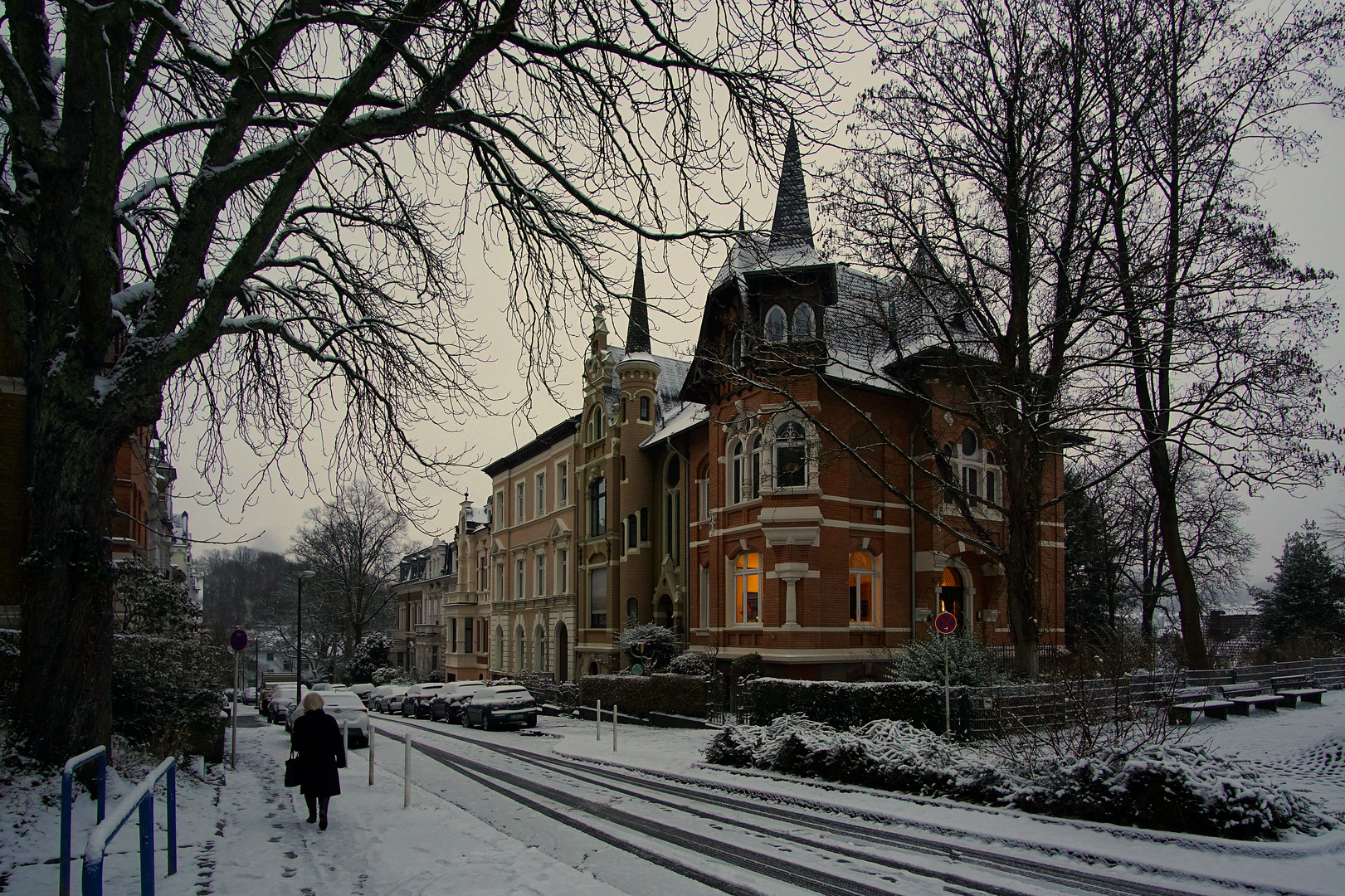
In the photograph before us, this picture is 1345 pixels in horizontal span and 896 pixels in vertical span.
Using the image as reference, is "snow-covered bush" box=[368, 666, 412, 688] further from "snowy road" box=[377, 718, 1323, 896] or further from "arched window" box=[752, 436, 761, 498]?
"snowy road" box=[377, 718, 1323, 896]

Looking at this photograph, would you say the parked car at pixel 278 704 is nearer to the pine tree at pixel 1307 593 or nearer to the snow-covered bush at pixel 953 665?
the snow-covered bush at pixel 953 665

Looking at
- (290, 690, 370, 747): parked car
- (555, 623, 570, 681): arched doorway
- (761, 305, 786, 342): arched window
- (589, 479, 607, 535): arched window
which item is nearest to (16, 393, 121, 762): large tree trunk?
(290, 690, 370, 747): parked car

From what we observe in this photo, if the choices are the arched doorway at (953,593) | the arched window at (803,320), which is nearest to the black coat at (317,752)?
the arched window at (803,320)

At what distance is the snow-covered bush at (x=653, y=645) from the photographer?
30.2 meters

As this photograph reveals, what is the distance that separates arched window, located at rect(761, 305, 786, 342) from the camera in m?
26.8

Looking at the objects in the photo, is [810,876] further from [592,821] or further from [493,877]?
[592,821]

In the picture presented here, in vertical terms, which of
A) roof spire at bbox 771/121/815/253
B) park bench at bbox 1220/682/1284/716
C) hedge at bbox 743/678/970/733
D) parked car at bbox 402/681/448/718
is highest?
roof spire at bbox 771/121/815/253

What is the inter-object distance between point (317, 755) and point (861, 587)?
1902 cm

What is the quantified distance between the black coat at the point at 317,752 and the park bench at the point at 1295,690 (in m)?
21.6

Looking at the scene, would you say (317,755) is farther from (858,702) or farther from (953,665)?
(953,665)

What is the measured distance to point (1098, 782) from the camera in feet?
34.6

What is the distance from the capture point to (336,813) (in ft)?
37.2

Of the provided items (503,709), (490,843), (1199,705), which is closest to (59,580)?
(490,843)

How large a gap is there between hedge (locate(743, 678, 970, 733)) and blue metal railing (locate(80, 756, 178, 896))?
1201 centimetres
